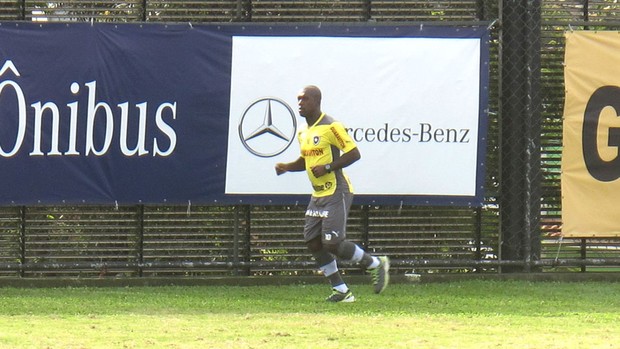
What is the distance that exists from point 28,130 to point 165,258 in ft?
6.11

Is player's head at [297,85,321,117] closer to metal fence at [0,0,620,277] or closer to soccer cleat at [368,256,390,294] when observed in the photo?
soccer cleat at [368,256,390,294]

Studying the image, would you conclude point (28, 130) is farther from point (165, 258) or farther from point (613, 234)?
point (613, 234)

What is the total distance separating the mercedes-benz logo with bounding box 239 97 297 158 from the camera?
40.4ft

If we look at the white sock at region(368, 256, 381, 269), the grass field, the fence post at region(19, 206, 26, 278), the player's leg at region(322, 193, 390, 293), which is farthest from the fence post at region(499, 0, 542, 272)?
the fence post at region(19, 206, 26, 278)

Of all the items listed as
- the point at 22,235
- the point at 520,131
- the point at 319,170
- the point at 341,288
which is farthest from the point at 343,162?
the point at 22,235

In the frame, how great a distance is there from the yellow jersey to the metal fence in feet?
5.68

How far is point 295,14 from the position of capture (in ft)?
41.6

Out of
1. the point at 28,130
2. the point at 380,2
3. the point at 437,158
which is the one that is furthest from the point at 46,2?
the point at 437,158

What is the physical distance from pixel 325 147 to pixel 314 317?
1.67m

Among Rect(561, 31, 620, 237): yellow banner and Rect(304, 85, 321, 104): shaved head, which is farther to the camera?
Rect(561, 31, 620, 237): yellow banner

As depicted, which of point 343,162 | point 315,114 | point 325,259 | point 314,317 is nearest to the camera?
point 314,317

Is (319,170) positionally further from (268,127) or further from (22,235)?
(22,235)

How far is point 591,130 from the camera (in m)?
12.6

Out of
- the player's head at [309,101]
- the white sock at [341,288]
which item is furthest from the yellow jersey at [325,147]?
the white sock at [341,288]
